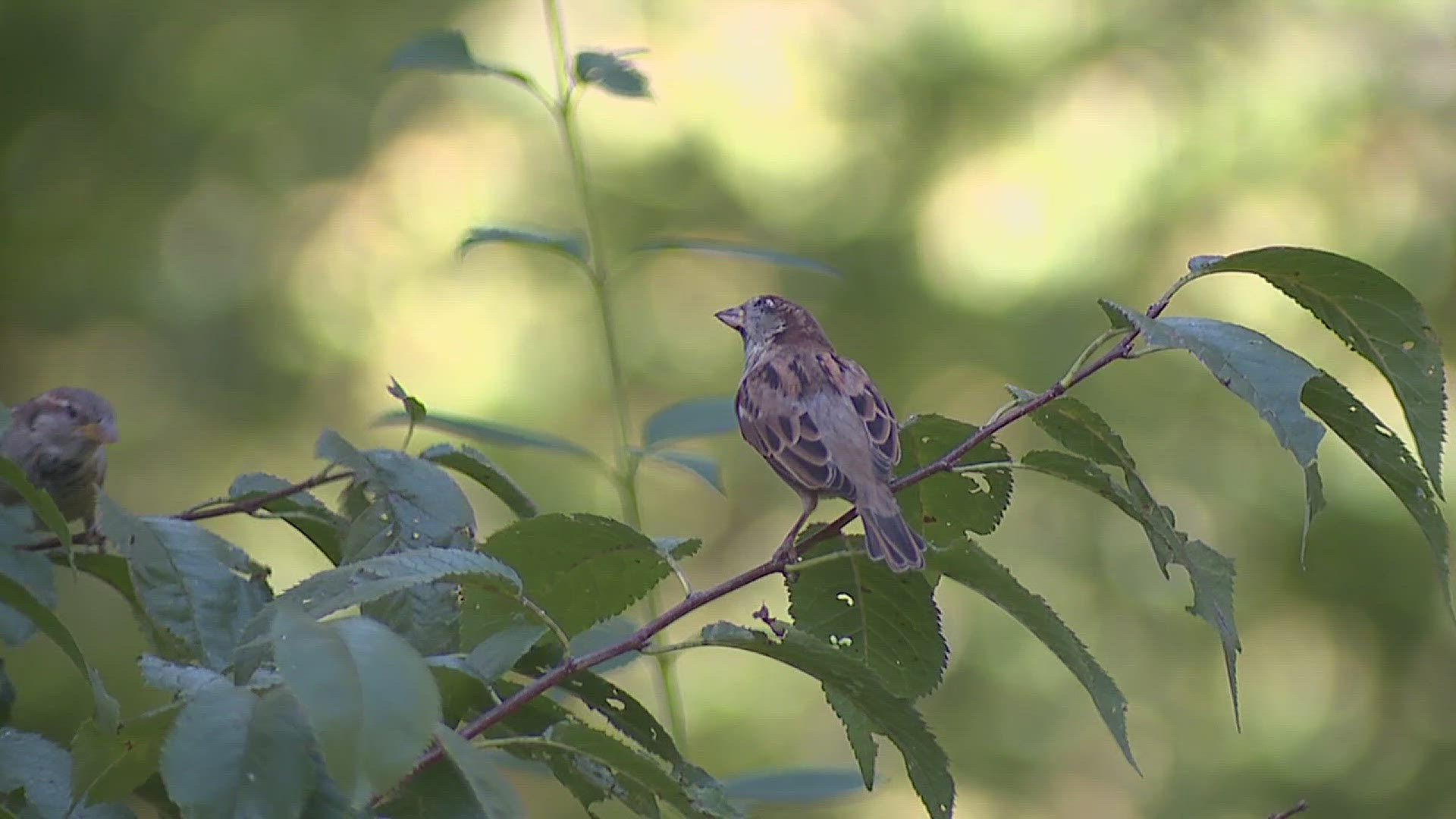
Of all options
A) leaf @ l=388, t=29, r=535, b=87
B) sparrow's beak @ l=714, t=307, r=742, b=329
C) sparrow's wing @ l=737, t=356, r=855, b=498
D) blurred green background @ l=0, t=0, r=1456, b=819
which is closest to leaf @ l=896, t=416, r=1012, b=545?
sparrow's wing @ l=737, t=356, r=855, b=498

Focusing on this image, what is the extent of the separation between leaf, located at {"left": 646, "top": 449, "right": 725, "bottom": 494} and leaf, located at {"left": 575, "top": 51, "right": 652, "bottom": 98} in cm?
54

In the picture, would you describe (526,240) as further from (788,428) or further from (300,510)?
(300,510)

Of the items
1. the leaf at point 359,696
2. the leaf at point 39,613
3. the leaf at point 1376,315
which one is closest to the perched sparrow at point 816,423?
the leaf at point 1376,315

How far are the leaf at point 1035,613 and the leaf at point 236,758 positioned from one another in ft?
1.69

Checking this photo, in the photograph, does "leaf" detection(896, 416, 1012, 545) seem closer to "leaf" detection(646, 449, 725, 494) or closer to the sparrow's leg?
the sparrow's leg

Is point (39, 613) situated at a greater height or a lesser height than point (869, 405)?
greater

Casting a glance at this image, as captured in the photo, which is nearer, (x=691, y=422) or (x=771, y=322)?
(x=691, y=422)

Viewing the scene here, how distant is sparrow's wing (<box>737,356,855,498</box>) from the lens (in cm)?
201

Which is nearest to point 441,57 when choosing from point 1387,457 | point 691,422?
point 691,422

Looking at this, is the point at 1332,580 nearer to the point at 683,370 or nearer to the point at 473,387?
the point at 683,370

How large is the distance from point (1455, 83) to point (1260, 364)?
455cm

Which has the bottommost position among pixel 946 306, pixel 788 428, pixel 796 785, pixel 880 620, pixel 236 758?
pixel 946 306

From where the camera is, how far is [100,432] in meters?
2.85

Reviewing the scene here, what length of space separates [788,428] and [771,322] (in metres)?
0.67
